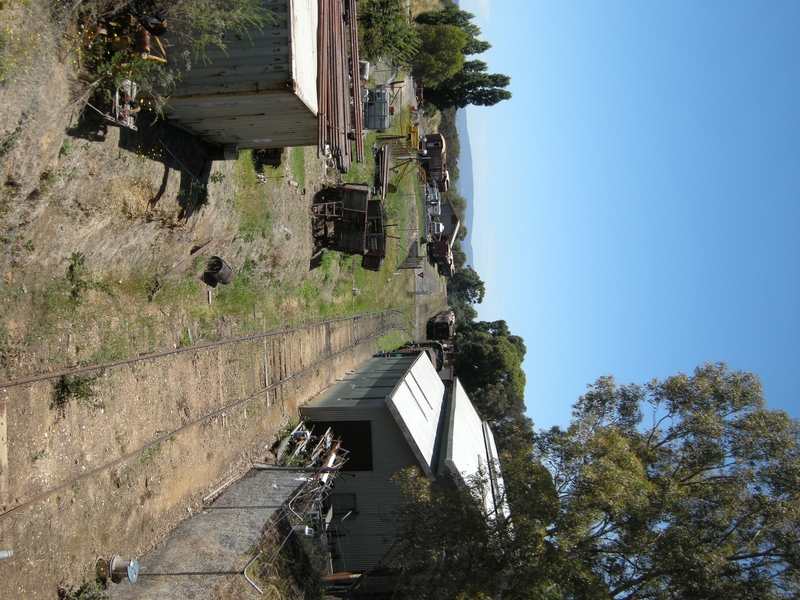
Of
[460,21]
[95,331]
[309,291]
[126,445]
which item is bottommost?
[126,445]

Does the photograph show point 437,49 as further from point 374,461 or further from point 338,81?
point 374,461

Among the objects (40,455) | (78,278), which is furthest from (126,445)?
(78,278)

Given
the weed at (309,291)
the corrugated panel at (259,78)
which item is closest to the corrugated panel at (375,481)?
the weed at (309,291)

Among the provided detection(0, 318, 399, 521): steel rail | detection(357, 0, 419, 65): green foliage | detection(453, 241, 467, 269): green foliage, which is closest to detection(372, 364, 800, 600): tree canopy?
detection(0, 318, 399, 521): steel rail

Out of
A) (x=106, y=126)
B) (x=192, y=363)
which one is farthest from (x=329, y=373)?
(x=106, y=126)

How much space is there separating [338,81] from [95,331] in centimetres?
762

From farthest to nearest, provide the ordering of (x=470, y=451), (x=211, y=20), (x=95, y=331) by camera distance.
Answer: (x=470, y=451) → (x=95, y=331) → (x=211, y=20)

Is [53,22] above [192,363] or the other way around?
above

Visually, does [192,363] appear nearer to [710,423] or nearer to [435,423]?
[435,423]

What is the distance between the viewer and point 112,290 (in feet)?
34.5

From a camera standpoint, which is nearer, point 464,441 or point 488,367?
point 464,441

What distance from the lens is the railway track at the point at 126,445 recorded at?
27.1 feet

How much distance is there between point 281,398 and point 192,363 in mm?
5139

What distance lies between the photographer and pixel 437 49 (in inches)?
1479
